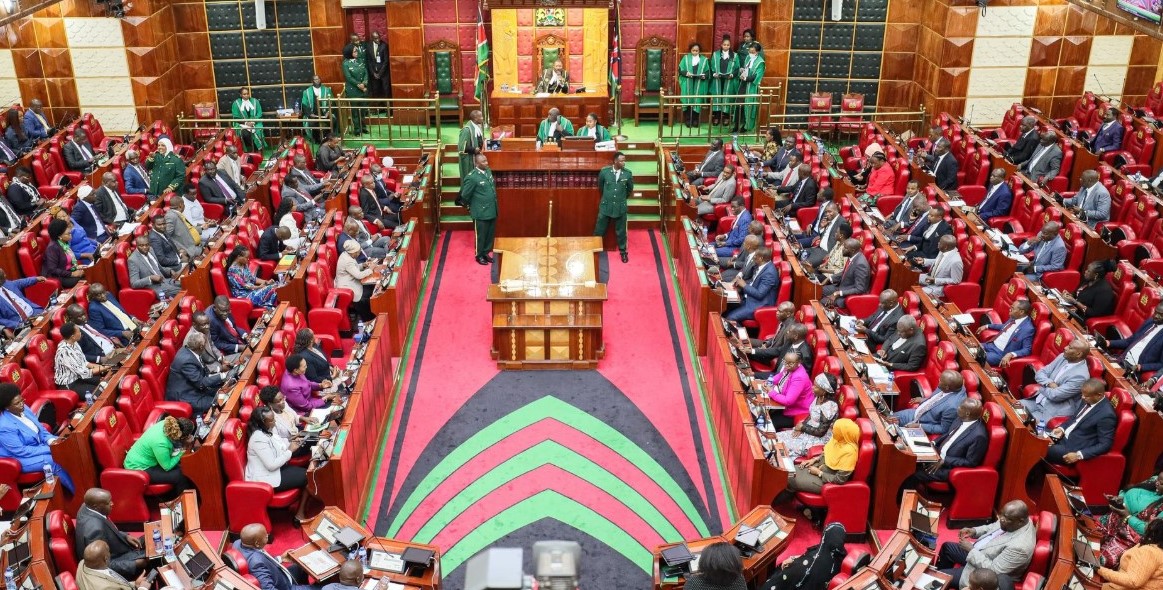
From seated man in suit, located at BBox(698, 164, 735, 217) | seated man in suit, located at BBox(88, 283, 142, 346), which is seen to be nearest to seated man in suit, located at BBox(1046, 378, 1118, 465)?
seated man in suit, located at BBox(698, 164, 735, 217)

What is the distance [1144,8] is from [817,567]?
817cm

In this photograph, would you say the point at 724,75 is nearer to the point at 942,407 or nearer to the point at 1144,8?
the point at 1144,8

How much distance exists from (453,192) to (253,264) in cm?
397

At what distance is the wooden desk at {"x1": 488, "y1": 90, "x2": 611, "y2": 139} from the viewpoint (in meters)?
16.1

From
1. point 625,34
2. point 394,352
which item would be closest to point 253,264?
point 394,352

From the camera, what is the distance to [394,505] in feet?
28.3

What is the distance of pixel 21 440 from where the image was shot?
7930 mm

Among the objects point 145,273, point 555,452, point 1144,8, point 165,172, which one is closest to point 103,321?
point 145,273

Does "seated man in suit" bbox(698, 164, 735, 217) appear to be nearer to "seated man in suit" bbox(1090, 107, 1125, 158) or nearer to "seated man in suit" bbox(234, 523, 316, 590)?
"seated man in suit" bbox(1090, 107, 1125, 158)

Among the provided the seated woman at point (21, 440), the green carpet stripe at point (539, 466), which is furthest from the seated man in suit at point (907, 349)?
the seated woman at point (21, 440)

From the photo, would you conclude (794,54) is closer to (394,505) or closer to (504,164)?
(504,164)

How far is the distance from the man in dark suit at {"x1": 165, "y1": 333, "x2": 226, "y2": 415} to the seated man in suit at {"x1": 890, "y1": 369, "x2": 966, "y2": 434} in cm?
562

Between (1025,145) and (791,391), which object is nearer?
(791,391)

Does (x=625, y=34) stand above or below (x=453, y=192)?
above
